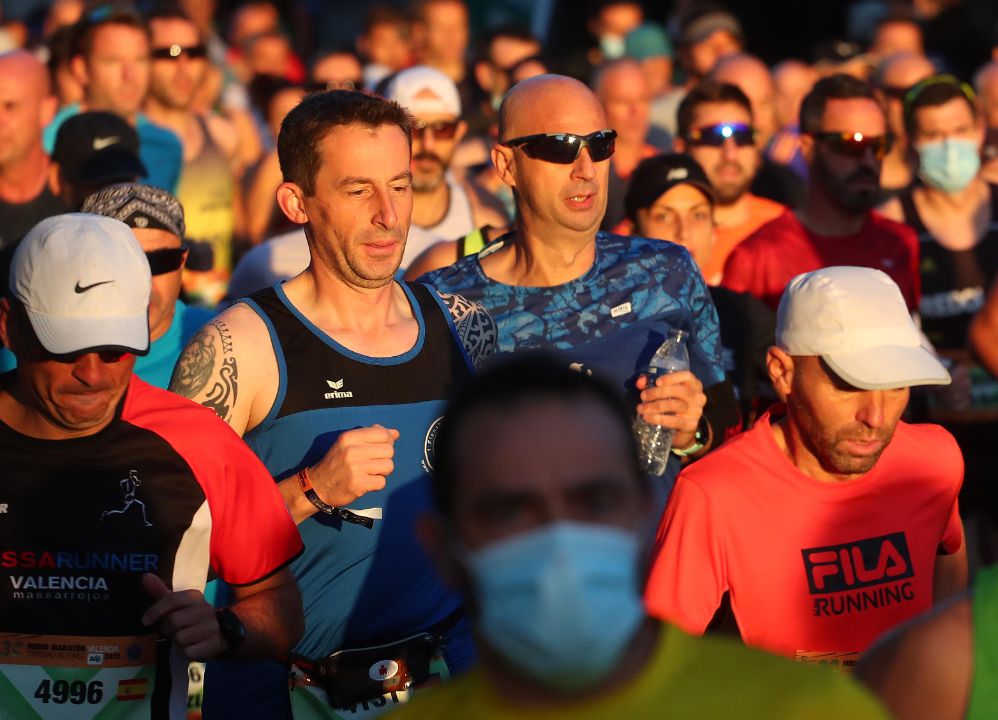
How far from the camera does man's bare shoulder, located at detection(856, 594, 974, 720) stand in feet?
8.69

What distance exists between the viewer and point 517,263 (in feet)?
19.3

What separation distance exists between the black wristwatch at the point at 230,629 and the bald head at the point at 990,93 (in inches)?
313

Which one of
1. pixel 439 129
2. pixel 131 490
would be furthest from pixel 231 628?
pixel 439 129

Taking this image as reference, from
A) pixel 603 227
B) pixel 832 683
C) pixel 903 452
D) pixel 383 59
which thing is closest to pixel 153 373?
pixel 903 452

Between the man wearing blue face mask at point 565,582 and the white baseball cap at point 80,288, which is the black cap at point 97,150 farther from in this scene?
the man wearing blue face mask at point 565,582

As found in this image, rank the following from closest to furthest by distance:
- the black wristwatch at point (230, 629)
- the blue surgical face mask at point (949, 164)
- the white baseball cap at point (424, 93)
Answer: the black wristwatch at point (230, 629)
the blue surgical face mask at point (949, 164)
the white baseball cap at point (424, 93)

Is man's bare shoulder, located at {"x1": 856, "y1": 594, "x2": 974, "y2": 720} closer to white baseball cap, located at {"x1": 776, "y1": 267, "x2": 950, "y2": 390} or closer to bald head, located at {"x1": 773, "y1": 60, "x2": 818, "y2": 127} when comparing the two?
white baseball cap, located at {"x1": 776, "y1": 267, "x2": 950, "y2": 390}

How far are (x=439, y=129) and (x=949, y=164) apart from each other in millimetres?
2540

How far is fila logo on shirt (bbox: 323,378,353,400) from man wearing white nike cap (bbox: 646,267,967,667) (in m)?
0.93

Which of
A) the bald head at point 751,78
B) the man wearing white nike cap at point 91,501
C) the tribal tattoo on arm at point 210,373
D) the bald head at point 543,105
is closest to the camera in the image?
the man wearing white nike cap at point 91,501

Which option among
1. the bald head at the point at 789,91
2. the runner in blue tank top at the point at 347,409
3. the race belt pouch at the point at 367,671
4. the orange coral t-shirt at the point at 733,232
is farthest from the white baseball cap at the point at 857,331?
the bald head at the point at 789,91

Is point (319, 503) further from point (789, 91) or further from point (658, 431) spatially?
point (789, 91)

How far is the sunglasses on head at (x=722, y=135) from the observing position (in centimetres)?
868

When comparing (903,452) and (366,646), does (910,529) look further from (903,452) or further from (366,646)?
(366,646)
